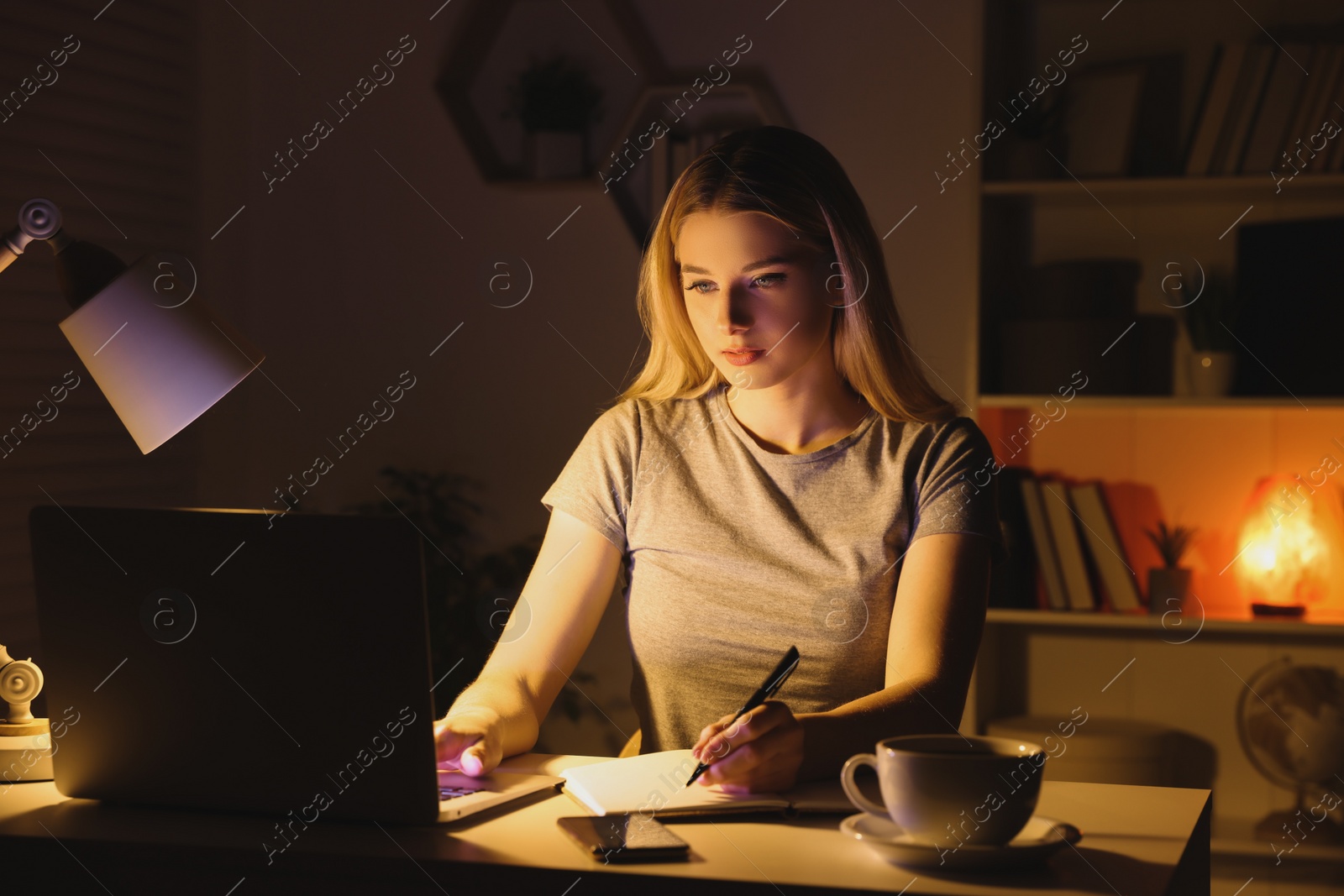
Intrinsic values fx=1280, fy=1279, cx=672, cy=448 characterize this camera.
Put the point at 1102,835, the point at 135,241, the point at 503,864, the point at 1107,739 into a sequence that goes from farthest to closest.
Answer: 1. the point at 135,241
2. the point at 1107,739
3. the point at 1102,835
4. the point at 503,864

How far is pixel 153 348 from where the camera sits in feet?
3.48

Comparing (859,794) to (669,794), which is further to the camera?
(669,794)

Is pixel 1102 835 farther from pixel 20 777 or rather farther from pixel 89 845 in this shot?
pixel 20 777

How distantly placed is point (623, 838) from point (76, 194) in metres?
2.10

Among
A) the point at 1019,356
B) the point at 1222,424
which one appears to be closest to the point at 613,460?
the point at 1019,356

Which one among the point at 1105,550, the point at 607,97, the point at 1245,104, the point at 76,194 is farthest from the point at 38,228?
the point at 1245,104

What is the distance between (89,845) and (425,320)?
84.9 inches

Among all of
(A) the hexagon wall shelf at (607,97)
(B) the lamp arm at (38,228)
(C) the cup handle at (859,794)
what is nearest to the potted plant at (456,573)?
(A) the hexagon wall shelf at (607,97)

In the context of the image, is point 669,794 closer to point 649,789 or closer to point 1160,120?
point 649,789

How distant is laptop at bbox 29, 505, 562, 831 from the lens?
0.90 meters

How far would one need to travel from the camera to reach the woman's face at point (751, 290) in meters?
1.51

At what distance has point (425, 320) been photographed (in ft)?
9.82

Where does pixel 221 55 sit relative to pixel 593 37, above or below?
below

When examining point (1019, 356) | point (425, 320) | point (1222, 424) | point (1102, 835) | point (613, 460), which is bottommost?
point (1102, 835)
